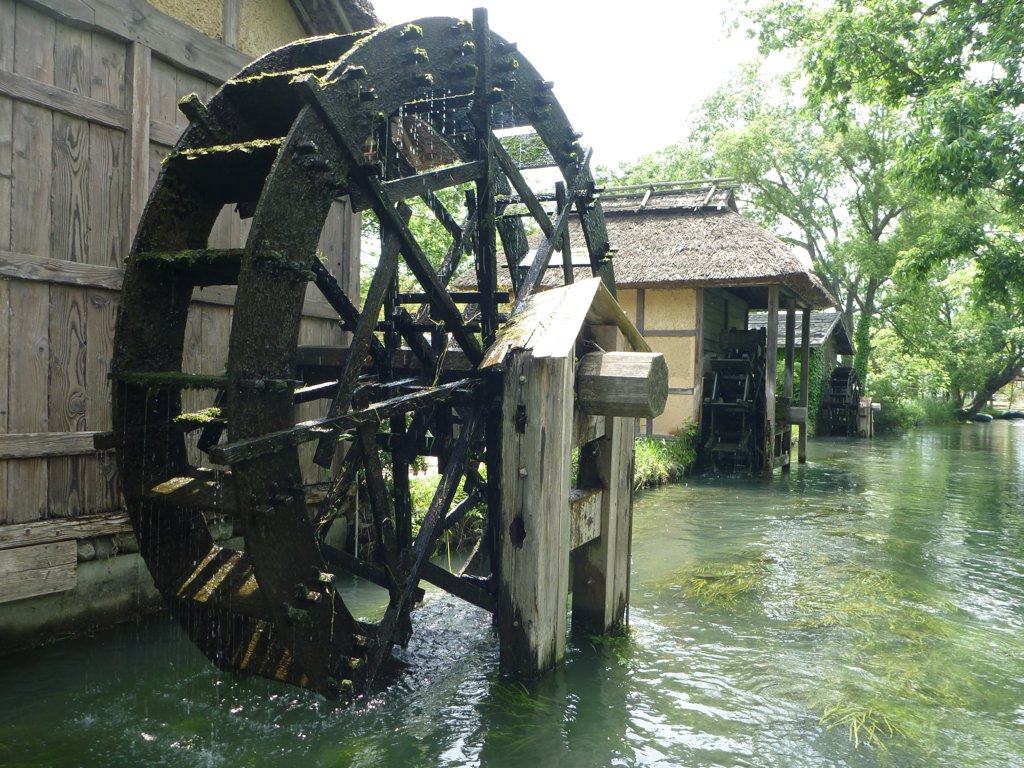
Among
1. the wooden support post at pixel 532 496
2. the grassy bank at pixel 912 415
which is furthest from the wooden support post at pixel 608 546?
the grassy bank at pixel 912 415

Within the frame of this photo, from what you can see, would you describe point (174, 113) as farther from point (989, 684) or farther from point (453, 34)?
point (989, 684)

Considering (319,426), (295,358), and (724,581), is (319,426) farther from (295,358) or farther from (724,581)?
(724,581)

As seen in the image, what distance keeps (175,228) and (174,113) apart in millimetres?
1468

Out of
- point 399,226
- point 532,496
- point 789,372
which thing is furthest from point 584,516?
point 789,372

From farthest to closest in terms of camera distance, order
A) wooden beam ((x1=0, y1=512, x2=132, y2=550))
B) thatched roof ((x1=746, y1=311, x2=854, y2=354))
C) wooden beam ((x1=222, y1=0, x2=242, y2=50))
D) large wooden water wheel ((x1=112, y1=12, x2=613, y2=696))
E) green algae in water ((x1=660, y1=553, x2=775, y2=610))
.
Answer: thatched roof ((x1=746, y1=311, x2=854, y2=354)) < green algae in water ((x1=660, y1=553, x2=775, y2=610)) < wooden beam ((x1=222, y1=0, x2=242, y2=50)) < wooden beam ((x1=0, y1=512, x2=132, y2=550)) < large wooden water wheel ((x1=112, y1=12, x2=613, y2=696))

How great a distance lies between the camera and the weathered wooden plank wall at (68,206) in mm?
3691

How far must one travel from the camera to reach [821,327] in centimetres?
2300

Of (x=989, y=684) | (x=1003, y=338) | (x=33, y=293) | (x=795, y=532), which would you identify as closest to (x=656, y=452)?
(x=795, y=532)

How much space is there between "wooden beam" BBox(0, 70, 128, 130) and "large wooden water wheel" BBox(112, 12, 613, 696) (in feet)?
2.99

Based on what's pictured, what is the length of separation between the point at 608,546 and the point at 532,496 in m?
0.92

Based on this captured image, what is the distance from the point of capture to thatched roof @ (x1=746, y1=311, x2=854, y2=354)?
21.4 metres

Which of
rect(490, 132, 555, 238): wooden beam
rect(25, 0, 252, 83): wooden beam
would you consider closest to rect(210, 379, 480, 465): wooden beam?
rect(490, 132, 555, 238): wooden beam

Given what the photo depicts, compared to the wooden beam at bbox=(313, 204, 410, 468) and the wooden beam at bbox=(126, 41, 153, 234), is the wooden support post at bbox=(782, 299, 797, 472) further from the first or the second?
the wooden beam at bbox=(126, 41, 153, 234)

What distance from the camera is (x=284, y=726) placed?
10.6 ft
